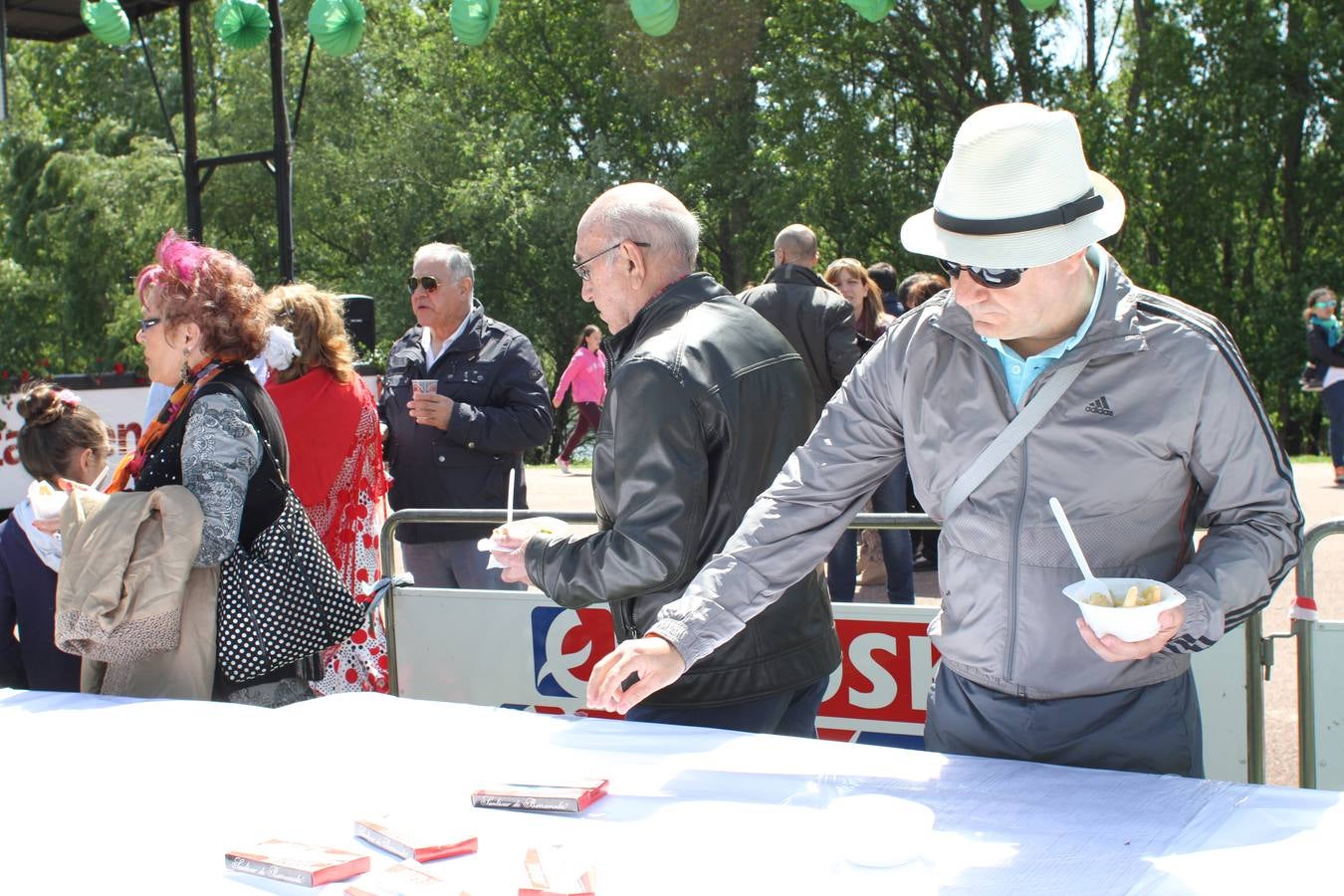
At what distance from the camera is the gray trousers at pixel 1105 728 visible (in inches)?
87.0

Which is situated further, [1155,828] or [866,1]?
[866,1]

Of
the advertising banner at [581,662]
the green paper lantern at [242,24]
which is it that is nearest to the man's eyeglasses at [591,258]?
the advertising banner at [581,662]

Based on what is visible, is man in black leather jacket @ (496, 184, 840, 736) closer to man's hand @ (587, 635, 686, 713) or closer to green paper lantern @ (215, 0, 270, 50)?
man's hand @ (587, 635, 686, 713)

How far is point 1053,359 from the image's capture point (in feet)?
7.29

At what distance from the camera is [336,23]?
9008 millimetres

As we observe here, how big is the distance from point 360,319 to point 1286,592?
8.70m

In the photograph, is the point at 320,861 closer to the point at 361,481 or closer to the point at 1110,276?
the point at 1110,276

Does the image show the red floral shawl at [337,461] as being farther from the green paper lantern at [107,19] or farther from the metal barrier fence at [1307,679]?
the green paper lantern at [107,19]

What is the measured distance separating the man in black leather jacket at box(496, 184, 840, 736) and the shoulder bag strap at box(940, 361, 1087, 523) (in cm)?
64

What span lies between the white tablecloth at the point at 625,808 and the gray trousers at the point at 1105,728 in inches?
3.3

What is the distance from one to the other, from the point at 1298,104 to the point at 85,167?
28.0 metres

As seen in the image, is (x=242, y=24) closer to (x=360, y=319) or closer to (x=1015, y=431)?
(x=360, y=319)

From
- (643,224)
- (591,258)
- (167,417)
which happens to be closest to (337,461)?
(167,417)

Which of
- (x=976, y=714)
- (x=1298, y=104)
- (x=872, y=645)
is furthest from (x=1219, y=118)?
(x=976, y=714)
